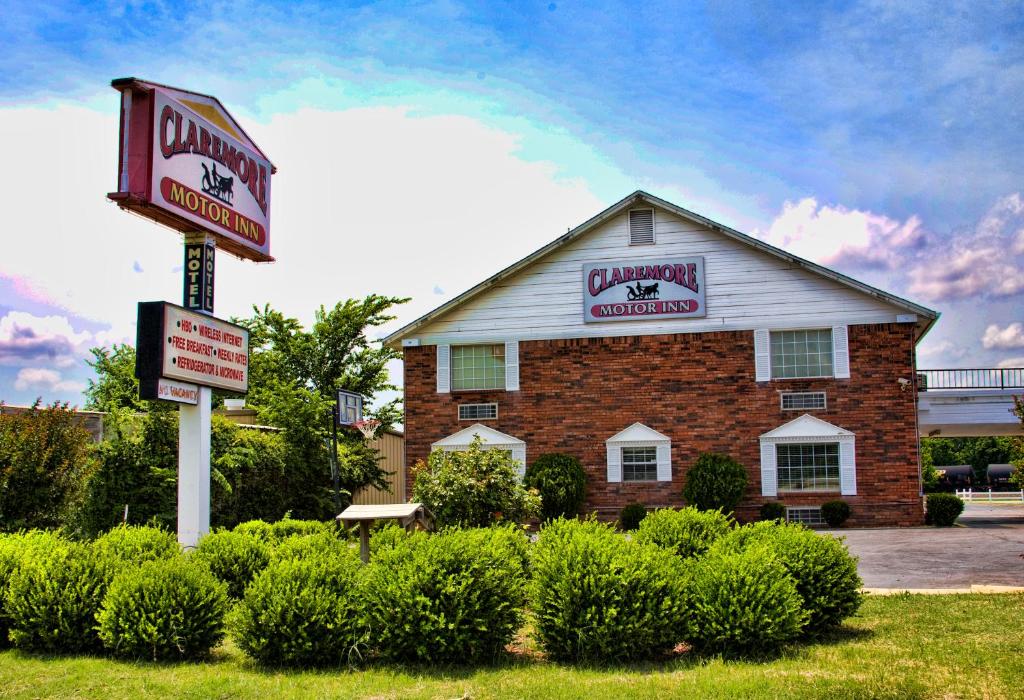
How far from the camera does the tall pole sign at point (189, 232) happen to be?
14367 millimetres

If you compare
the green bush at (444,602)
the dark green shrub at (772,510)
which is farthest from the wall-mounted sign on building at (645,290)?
the green bush at (444,602)

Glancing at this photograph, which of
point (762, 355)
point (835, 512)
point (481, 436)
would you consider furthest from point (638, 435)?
point (835, 512)

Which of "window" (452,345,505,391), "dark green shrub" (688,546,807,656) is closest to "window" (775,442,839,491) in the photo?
"window" (452,345,505,391)

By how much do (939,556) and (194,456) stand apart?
527 inches

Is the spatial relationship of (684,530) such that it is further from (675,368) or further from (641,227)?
(641,227)

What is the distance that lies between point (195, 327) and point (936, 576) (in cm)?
1240

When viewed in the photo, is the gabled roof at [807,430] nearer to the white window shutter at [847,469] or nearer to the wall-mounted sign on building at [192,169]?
the white window shutter at [847,469]

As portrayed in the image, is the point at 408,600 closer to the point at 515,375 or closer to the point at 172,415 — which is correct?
the point at 172,415

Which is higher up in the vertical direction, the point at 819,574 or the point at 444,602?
the point at 819,574

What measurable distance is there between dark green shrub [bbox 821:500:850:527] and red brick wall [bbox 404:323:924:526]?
382mm

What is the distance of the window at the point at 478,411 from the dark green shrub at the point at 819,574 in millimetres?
16583

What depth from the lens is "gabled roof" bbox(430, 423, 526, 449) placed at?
26.7 m

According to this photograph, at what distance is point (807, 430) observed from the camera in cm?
2531

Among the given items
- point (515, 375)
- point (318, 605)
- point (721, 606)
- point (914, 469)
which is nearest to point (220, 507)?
point (515, 375)
